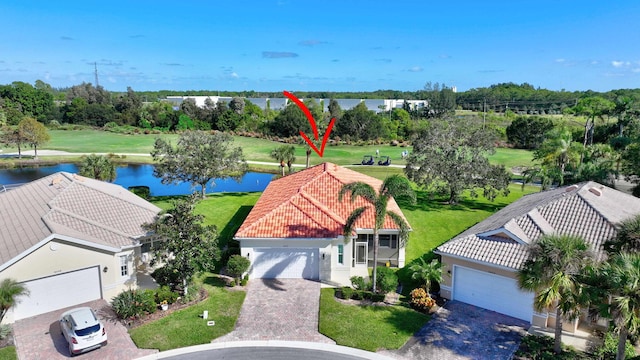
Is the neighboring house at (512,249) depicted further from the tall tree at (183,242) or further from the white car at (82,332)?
the white car at (82,332)

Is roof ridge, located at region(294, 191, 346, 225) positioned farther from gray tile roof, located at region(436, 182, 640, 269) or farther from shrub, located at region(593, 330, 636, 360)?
shrub, located at region(593, 330, 636, 360)

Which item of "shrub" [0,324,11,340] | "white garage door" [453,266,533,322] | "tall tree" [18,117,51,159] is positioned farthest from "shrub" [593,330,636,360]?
"tall tree" [18,117,51,159]

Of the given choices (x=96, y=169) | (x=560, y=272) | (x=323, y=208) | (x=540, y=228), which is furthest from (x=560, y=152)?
(x=96, y=169)

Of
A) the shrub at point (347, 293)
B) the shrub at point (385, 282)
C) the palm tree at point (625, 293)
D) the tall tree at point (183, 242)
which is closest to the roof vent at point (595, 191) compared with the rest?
the palm tree at point (625, 293)

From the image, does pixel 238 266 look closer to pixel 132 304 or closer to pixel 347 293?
pixel 132 304

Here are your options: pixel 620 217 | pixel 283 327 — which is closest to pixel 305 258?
pixel 283 327

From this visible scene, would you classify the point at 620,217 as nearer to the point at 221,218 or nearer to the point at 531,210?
the point at 531,210
